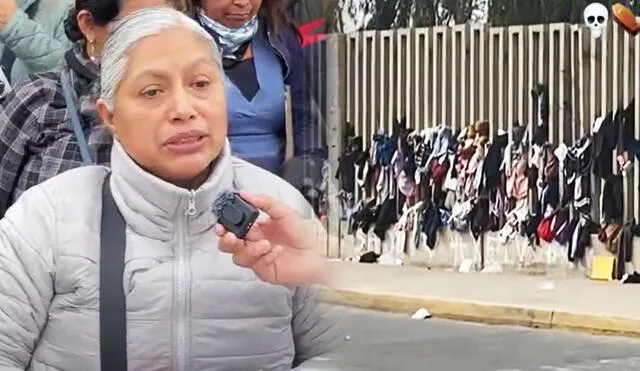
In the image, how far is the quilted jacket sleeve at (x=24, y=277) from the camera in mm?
1377

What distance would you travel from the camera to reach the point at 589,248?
10.9 metres

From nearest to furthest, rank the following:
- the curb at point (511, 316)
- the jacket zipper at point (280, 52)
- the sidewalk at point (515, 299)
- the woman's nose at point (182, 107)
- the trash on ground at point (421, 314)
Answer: the woman's nose at point (182, 107)
the jacket zipper at point (280, 52)
the curb at point (511, 316)
the sidewalk at point (515, 299)
the trash on ground at point (421, 314)

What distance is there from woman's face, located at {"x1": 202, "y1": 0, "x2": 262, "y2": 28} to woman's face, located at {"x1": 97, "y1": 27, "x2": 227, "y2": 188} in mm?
67

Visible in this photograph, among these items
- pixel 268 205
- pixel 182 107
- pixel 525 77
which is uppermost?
pixel 525 77

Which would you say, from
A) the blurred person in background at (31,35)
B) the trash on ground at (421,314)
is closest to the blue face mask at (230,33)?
the blurred person in background at (31,35)

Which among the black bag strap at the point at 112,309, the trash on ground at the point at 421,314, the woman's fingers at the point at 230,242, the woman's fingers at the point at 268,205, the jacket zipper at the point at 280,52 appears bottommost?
the trash on ground at the point at 421,314

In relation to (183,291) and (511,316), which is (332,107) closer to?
(183,291)

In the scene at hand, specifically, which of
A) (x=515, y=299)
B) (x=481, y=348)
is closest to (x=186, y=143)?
(x=481, y=348)

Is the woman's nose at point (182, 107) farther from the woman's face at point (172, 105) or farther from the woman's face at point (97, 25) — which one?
the woman's face at point (97, 25)

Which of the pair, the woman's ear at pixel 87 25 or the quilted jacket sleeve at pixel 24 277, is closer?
the quilted jacket sleeve at pixel 24 277

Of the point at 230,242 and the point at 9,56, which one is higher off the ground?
the point at 9,56

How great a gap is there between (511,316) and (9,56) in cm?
798

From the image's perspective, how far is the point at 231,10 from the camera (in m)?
1.46

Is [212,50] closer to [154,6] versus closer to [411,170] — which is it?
[154,6]
